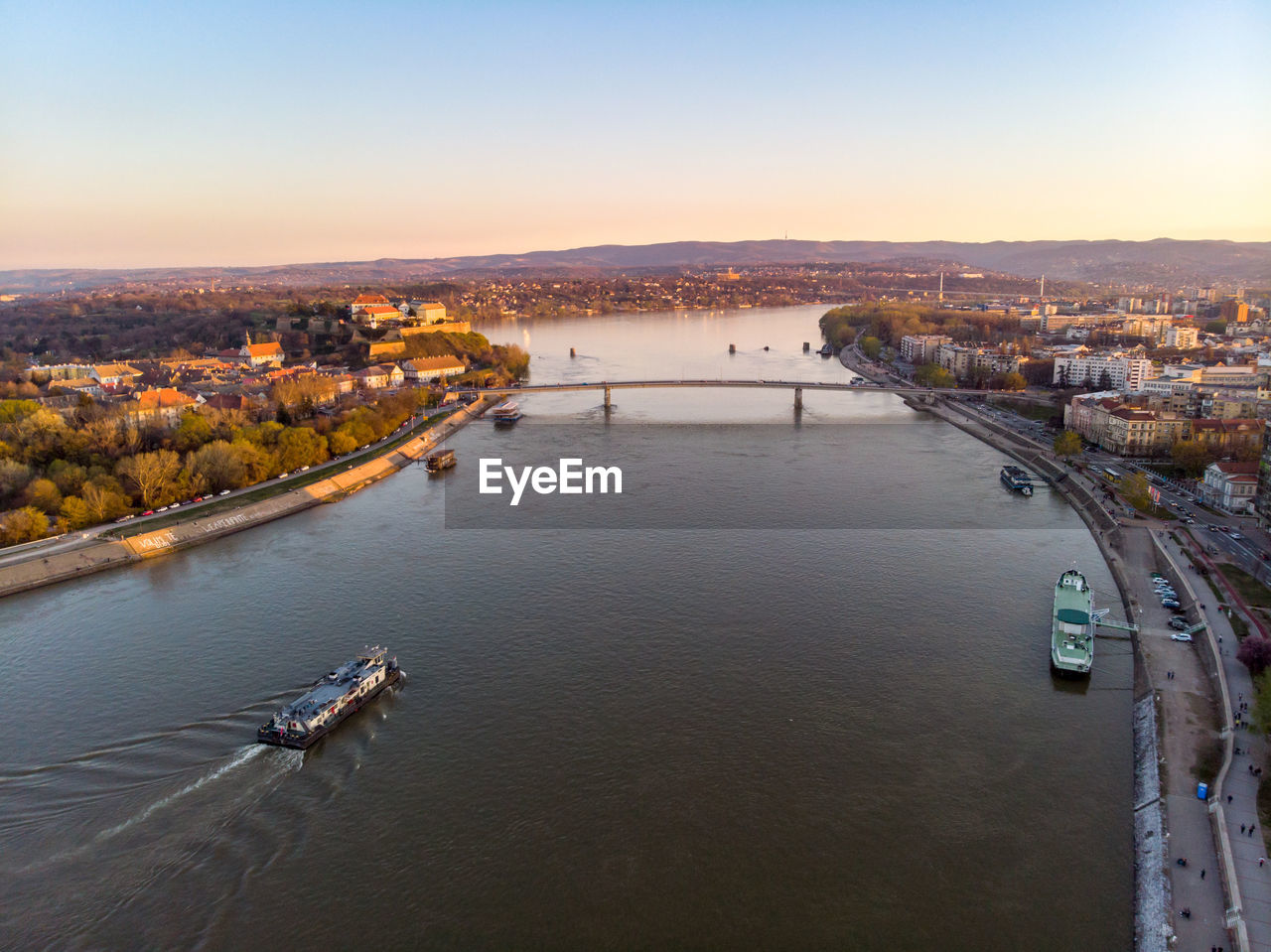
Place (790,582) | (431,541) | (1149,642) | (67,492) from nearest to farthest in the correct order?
(1149,642)
(790,582)
(431,541)
(67,492)

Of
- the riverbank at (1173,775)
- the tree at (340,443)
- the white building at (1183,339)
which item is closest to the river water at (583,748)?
the riverbank at (1173,775)

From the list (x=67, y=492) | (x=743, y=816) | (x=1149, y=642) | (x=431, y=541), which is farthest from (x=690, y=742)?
(x=67, y=492)

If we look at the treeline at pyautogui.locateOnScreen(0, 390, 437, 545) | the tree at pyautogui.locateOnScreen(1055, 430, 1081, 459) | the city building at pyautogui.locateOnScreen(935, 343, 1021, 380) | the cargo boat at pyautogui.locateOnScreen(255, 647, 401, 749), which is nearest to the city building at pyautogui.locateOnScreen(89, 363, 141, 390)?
the treeline at pyautogui.locateOnScreen(0, 390, 437, 545)

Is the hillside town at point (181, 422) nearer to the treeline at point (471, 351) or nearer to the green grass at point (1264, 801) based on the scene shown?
the treeline at point (471, 351)

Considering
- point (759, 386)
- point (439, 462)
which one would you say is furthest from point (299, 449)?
point (759, 386)

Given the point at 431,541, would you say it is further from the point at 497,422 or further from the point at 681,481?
the point at 497,422

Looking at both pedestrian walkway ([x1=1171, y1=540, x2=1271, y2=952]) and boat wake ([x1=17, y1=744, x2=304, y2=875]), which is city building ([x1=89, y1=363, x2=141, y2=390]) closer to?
boat wake ([x1=17, y1=744, x2=304, y2=875])
